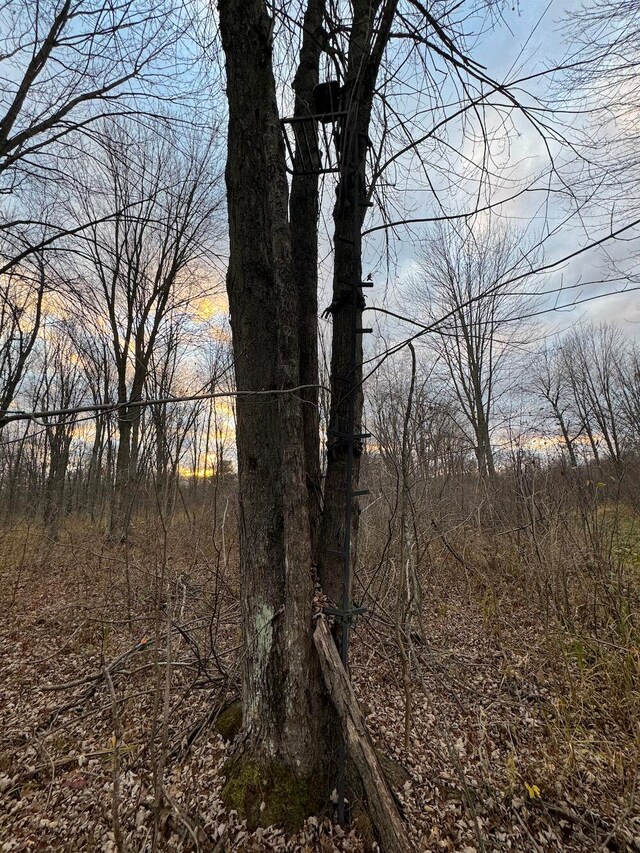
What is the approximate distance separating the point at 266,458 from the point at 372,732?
180 centimetres

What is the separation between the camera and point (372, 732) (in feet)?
6.85

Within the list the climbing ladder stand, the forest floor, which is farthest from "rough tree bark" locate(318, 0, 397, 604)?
the forest floor

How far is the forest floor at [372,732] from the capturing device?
57.6 inches

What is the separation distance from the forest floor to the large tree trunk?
0.24 m

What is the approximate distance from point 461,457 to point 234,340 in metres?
5.85

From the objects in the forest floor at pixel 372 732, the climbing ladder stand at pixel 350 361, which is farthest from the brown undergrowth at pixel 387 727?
the climbing ladder stand at pixel 350 361

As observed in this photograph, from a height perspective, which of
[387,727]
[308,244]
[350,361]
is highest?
[308,244]

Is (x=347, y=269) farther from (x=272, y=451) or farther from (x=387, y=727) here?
(x=387, y=727)

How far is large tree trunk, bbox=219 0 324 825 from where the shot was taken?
1.48 metres

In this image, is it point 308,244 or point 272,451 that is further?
point 308,244

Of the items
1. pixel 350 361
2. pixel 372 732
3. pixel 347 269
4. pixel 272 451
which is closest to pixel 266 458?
pixel 272 451

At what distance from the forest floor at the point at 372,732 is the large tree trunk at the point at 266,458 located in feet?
0.78

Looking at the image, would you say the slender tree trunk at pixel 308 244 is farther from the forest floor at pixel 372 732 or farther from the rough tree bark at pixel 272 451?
the forest floor at pixel 372 732

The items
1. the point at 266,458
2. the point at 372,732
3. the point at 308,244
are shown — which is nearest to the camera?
the point at 266,458
